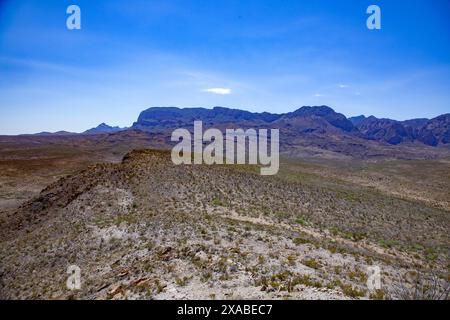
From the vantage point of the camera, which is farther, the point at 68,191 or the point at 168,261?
the point at 68,191

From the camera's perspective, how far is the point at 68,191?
32.8 meters

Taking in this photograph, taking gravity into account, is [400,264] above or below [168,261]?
below

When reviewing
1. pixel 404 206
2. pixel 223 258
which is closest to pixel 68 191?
pixel 223 258

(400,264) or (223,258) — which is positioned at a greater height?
(223,258)

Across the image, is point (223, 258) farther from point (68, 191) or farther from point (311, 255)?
point (68, 191)

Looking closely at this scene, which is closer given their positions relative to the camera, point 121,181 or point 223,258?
point 223,258
